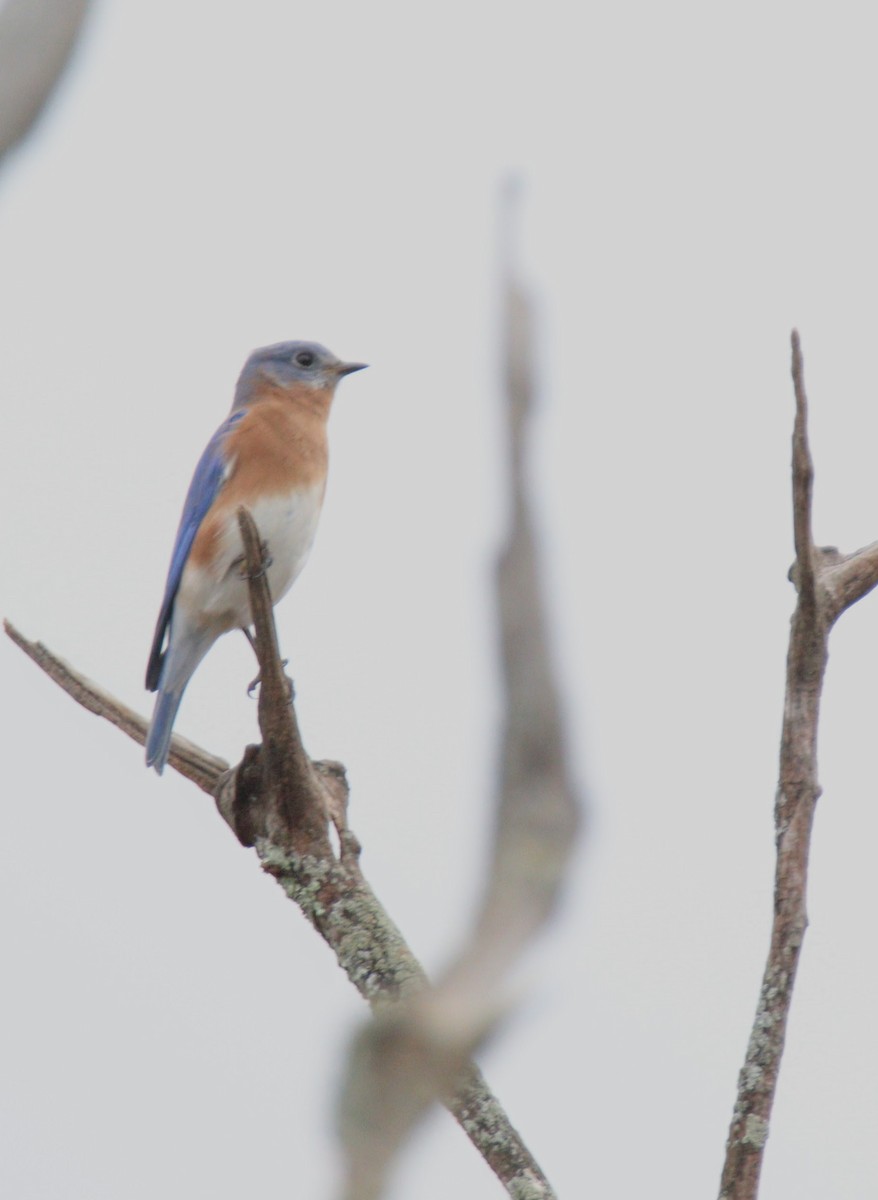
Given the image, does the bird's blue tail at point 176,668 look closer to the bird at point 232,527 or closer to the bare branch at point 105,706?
the bird at point 232,527

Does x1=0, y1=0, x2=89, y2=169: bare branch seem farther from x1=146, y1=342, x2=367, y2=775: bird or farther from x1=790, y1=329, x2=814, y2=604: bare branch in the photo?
x1=146, y1=342, x2=367, y2=775: bird

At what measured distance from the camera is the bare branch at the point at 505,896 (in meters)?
0.84

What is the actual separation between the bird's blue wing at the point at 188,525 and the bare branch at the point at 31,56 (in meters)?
5.69

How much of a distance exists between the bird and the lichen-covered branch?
3.58m

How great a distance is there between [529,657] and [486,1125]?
300 cm

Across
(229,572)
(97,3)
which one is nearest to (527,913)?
(97,3)

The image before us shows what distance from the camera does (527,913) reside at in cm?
90

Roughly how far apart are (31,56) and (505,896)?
1.32 m

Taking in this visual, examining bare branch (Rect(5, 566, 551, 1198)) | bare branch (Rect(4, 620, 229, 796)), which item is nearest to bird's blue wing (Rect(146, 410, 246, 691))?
bare branch (Rect(4, 620, 229, 796))

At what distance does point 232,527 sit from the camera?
7.39 m

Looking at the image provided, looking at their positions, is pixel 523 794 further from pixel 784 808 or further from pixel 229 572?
pixel 229 572

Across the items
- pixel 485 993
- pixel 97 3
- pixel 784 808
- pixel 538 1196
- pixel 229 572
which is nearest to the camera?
pixel 485 993

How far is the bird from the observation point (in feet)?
24.1

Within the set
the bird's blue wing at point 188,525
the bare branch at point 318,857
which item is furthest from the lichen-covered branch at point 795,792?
the bird's blue wing at point 188,525
